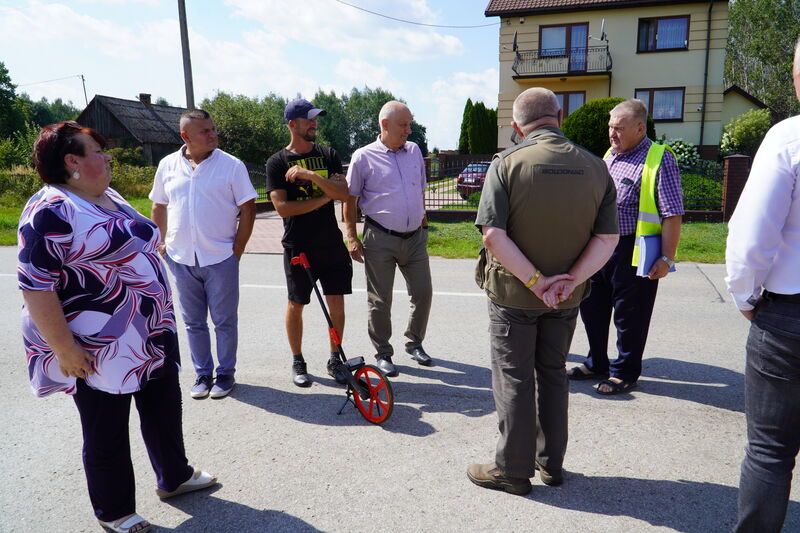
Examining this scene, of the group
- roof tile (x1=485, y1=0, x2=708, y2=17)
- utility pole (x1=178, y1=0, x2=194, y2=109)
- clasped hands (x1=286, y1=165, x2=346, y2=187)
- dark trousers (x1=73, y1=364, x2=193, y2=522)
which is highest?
roof tile (x1=485, y1=0, x2=708, y2=17)

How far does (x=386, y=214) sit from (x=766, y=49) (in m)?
44.1

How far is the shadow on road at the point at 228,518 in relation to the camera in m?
2.69

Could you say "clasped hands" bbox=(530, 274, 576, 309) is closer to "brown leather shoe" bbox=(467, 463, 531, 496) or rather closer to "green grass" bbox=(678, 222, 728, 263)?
"brown leather shoe" bbox=(467, 463, 531, 496)

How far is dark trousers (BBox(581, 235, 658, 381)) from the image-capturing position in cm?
402

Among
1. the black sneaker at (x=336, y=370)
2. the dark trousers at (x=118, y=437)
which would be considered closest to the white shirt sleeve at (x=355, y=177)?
the black sneaker at (x=336, y=370)

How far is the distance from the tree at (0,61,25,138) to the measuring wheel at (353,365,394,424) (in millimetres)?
67224

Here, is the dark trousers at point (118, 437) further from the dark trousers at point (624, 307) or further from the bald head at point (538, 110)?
the dark trousers at point (624, 307)

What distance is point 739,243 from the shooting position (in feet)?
6.98

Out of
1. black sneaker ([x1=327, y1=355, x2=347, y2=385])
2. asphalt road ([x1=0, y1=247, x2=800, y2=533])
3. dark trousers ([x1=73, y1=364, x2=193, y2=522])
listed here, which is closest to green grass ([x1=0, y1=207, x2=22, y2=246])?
asphalt road ([x1=0, y1=247, x2=800, y2=533])

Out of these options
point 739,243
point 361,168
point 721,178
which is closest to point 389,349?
point 361,168

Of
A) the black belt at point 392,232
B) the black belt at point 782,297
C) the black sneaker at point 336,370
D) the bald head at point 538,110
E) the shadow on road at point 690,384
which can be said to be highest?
the bald head at point 538,110

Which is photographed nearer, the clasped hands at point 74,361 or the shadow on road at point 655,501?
the clasped hands at point 74,361

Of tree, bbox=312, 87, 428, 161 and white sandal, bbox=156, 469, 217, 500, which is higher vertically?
tree, bbox=312, 87, 428, 161

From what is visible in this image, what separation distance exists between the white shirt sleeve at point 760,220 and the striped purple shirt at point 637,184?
1.67 m
